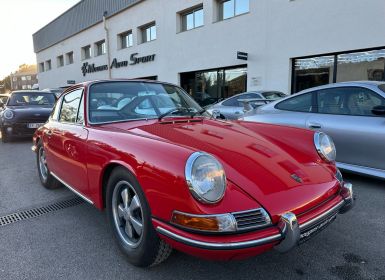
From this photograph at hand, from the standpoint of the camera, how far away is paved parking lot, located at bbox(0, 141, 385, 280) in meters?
2.27

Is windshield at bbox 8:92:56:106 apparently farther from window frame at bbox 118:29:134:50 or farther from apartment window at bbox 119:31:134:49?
window frame at bbox 118:29:134:50

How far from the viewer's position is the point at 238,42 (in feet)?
40.2

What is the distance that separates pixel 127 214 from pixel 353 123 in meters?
3.19

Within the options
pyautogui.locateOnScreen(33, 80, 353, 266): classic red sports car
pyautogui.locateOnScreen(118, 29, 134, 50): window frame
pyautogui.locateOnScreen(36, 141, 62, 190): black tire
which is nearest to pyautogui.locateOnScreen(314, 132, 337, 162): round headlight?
pyautogui.locateOnScreen(33, 80, 353, 266): classic red sports car

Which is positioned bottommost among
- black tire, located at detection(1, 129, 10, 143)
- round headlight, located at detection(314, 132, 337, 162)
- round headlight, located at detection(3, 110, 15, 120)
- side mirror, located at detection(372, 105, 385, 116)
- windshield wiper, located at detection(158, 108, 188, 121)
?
black tire, located at detection(1, 129, 10, 143)

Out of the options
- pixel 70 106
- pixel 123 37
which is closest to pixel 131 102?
pixel 70 106

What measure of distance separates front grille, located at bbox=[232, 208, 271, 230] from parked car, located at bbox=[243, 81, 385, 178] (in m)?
2.70

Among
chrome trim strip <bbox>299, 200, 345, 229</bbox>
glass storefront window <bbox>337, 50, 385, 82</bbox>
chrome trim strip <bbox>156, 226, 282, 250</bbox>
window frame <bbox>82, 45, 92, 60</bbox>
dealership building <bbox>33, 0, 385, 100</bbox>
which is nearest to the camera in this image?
chrome trim strip <bbox>156, 226, 282, 250</bbox>

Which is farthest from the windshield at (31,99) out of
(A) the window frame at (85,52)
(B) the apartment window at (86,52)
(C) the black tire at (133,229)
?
(B) the apartment window at (86,52)

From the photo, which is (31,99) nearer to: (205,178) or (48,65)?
(205,178)

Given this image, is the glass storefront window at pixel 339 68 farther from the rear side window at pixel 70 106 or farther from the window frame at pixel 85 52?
the window frame at pixel 85 52

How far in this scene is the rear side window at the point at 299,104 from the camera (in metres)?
4.75

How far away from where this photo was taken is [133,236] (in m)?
2.44

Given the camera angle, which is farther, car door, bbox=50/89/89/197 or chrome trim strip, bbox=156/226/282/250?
car door, bbox=50/89/89/197
